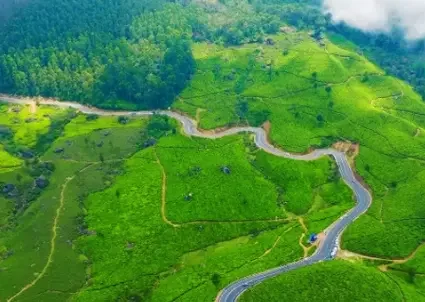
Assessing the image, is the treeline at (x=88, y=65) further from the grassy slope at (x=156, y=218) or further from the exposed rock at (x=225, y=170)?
the exposed rock at (x=225, y=170)

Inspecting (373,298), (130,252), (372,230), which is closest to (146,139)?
(130,252)

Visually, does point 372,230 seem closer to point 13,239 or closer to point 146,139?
point 146,139

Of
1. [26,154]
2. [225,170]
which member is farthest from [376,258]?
[26,154]

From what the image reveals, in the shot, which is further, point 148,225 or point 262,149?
point 262,149

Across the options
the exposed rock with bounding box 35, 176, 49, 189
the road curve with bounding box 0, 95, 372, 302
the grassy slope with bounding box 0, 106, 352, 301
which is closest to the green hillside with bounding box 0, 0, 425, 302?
the exposed rock with bounding box 35, 176, 49, 189

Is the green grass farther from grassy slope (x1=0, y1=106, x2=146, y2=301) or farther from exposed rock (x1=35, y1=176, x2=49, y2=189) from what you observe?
exposed rock (x1=35, y1=176, x2=49, y2=189)

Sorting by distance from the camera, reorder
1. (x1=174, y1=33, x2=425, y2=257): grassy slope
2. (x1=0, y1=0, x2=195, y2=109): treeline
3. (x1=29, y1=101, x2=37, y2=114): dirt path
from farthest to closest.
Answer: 1. (x1=0, y1=0, x2=195, y2=109): treeline
2. (x1=29, y1=101, x2=37, y2=114): dirt path
3. (x1=174, y1=33, x2=425, y2=257): grassy slope

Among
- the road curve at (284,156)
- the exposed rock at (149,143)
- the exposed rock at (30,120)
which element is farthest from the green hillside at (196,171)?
the exposed rock at (30,120)
